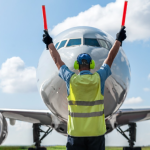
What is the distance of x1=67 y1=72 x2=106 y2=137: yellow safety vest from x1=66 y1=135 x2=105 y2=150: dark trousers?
0.05 metres

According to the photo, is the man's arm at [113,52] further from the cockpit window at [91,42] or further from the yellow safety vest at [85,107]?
the cockpit window at [91,42]

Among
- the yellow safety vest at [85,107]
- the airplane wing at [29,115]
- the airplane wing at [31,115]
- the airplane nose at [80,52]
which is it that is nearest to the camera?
the yellow safety vest at [85,107]

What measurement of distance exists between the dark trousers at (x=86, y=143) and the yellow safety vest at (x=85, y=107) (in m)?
0.05

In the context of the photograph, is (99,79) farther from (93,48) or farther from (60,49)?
(60,49)

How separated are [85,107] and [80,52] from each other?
1.83 metres

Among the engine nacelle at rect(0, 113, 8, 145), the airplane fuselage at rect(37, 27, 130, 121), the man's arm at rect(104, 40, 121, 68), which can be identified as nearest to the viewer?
the man's arm at rect(104, 40, 121, 68)

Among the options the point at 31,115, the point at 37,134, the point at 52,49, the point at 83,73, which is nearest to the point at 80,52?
the point at 52,49

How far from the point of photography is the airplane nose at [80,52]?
13.9 feet

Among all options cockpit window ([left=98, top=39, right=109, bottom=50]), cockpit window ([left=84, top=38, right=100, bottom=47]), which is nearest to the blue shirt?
cockpit window ([left=84, top=38, right=100, bottom=47])

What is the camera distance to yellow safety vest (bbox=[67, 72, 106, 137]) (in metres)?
2.77

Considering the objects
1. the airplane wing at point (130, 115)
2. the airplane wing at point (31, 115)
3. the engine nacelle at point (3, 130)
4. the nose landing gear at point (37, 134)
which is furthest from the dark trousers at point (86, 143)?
the nose landing gear at point (37, 134)

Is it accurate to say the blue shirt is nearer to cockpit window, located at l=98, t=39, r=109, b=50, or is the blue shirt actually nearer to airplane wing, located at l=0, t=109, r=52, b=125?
cockpit window, located at l=98, t=39, r=109, b=50

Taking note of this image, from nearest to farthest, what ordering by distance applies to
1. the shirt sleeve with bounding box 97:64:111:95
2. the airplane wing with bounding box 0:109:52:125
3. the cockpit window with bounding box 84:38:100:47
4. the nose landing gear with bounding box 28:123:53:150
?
the shirt sleeve with bounding box 97:64:111:95 < the cockpit window with bounding box 84:38:100:47 < the airplane wing with bounding box 0:109:52:125 < the nose landing gear with bounding box 28:123:53:150

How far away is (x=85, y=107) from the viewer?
2.79 metres
